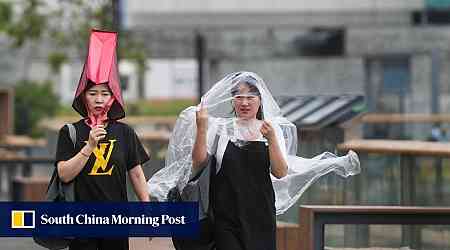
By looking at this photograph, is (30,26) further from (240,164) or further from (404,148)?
(240,164)

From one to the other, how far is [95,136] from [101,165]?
208mm

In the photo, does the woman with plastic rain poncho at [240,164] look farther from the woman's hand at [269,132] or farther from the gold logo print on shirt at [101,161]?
the gold logo print on shirt at [101,161]

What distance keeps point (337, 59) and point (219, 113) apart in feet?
113

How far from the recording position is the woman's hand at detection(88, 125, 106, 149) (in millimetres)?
8234

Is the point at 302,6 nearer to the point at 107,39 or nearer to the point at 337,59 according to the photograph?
the point at 337,59

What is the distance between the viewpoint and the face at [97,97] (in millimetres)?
8461

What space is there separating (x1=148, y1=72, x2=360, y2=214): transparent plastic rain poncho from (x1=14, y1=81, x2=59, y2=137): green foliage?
37.6 meters

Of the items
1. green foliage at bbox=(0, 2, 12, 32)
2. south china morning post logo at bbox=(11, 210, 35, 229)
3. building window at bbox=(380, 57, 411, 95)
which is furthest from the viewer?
building window at bbox=(380, 57, 411, 95)

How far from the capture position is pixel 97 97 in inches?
335

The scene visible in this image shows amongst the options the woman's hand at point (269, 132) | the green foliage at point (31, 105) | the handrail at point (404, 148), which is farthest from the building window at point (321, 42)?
the woman's hand at point (269, 132)

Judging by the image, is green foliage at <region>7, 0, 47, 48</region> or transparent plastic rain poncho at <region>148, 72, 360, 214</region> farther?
green foliage at <region>7, 0, 47, 48</region>

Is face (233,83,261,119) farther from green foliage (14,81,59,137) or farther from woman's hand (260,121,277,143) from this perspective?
green foliage (14,81,59,137)

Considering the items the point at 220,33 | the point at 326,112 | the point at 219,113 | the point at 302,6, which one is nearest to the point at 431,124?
the point at 220,33

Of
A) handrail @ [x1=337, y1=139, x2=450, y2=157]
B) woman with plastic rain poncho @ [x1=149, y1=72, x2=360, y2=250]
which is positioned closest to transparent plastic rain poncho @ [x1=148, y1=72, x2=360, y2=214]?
woman with plastic rain poncho @ [x1=149, y1=72, x2=360, y2=250]
